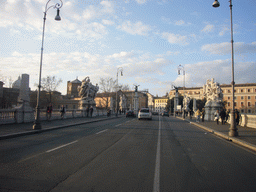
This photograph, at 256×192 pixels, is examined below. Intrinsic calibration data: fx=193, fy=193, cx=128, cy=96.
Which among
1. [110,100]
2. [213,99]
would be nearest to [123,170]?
[213,99]

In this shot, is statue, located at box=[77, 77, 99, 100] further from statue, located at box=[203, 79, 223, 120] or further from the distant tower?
the distant tower

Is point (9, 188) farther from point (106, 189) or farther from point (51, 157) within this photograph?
point (51, 157)

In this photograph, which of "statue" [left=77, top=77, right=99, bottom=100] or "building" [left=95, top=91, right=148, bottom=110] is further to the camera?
"building" [left=95, top=91, right=148, bottom=110]

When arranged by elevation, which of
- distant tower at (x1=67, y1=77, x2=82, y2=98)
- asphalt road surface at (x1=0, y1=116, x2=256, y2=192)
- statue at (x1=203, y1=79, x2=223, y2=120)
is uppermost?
distant tower at (x1=67, y1=77, x2=82, y2=98)

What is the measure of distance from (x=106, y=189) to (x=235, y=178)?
3.35m

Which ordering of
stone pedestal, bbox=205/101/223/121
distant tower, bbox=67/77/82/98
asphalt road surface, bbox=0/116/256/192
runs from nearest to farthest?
1. asphalt road surface, bbox=0/116/256/192
2. stone pedestal, bbox=205/101/223/121
3. distant tower, bbox=67/77/82/98

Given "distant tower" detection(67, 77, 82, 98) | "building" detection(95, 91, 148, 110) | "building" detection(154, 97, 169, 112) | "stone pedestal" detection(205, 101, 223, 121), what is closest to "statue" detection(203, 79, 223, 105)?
"stone pedestal" detection(205, 101, 223, 121)

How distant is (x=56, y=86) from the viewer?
210 ft

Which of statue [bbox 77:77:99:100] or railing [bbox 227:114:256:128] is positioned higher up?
statue [bbox 77:77:99:100]

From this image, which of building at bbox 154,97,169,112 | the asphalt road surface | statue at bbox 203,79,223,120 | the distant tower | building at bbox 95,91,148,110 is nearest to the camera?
the asphalt road surface

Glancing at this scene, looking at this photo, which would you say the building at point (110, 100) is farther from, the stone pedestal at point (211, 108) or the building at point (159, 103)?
the stone pedestal at point (211, 108)

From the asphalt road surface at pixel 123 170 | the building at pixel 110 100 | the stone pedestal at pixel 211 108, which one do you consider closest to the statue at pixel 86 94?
the building at pixel 110 100

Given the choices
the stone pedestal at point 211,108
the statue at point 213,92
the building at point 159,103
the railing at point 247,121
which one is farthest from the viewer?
the building at point 159,103

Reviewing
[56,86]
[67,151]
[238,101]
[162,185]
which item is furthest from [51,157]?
[238,101]
